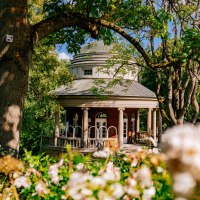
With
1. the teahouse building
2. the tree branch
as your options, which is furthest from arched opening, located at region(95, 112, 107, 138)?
the tree branch

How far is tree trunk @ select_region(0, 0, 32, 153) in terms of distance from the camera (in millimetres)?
7801

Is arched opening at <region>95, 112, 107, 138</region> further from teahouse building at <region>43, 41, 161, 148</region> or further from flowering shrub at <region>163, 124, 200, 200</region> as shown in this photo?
flowering shrub at <region>163, 124, 200, 200</region>

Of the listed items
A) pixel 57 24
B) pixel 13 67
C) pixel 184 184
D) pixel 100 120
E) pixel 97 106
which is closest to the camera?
pixel 184 184

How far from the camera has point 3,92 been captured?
25.8ft

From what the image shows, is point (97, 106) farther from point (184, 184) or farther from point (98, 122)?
→ point (184, 184)

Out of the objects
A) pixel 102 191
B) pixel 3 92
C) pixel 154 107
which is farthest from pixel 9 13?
pixel 154 107

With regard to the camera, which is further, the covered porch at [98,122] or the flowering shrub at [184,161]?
the covered porch at [98,122]

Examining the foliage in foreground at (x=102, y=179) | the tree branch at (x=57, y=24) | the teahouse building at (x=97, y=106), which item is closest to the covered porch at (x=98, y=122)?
the teahouse building at (x=97, y=106)

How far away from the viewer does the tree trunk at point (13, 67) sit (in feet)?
25.6

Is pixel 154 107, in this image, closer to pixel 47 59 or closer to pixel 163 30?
pixel 47 59

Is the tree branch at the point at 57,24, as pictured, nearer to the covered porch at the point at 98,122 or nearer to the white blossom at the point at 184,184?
the white blossom at the point at 184,184

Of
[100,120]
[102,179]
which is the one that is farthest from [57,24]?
[100,120]

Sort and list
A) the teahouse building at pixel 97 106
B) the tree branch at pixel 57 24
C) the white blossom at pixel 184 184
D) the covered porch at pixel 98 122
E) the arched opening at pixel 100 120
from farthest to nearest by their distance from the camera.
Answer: the arched opening at pixel 100 120, the teahouse building at pixel 97 106, the covered porch at pixel 98 122, the tree branch at pixel 57 24, the white blossom at pixel 184 184

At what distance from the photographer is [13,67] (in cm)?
798
